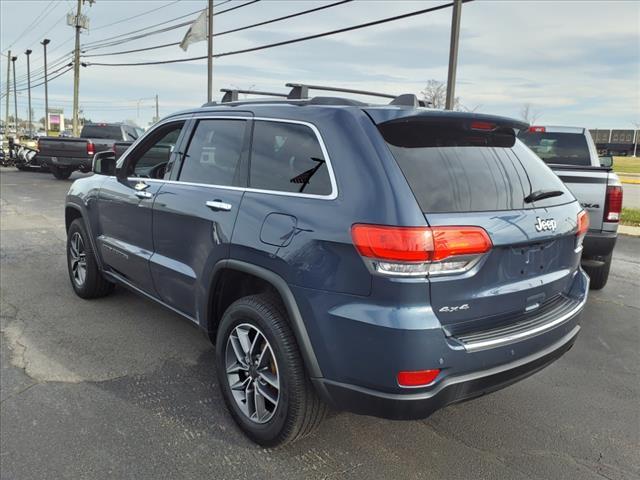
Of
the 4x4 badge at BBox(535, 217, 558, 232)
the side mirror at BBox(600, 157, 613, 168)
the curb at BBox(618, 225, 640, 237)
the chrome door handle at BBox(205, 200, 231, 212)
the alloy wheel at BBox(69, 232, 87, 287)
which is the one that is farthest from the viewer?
the curb at BBox(618, 225, 640, 237)

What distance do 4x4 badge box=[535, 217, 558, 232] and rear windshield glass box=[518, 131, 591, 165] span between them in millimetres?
5702

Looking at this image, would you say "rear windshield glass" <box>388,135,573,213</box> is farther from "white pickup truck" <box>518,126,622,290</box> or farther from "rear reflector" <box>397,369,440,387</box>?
"white pickup truck" <box>518,126,622,290</box>

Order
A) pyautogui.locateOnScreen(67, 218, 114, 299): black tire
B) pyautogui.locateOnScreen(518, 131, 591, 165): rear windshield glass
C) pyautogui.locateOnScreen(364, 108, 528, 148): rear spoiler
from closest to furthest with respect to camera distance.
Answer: pyautogui.locateOnScreen(364, 108, 528, 148): rear spoiler, pyautogui.locateOnScreen(67, 218, 114, 299): black tire, pyautogui.locateOnScreen(518, 131, 591, 165): rear windshield glass

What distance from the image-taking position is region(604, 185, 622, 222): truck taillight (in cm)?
527

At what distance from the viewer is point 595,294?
592cm

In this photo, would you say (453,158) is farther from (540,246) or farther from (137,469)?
(137,469)

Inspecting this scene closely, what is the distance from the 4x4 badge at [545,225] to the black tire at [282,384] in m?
1.31

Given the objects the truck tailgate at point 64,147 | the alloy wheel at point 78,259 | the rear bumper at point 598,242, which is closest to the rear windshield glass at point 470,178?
the rear bumper at point 598,242

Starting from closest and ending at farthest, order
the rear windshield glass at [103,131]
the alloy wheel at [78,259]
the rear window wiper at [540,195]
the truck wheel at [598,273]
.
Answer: the rear window wiper at [540,195] → the alloy wheel at [78,259] → the truck wheel at [598,273] → the rear windshield glass at [103,131]

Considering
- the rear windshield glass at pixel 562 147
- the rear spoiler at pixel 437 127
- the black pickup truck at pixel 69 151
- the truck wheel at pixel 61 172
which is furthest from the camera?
the truck wheel at pixel 61 172

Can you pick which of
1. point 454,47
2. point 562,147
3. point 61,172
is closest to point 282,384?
point 562,147

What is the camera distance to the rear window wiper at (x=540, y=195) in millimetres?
2740

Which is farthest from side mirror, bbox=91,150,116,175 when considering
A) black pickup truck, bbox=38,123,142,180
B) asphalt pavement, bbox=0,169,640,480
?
black pickup truck, bbox=38,123,142,180

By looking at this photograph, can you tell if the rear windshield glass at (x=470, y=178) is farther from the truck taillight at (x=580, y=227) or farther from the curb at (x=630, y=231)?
the curb at (x=630, y=231)
